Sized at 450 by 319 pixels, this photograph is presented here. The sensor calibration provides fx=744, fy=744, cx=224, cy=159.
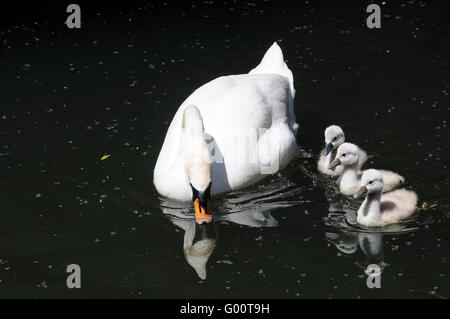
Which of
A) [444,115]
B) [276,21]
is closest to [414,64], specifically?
[444,115]

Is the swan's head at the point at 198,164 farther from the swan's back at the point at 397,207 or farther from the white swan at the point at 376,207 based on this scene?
the swan's back at the point at 397,207

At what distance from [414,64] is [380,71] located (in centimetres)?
43

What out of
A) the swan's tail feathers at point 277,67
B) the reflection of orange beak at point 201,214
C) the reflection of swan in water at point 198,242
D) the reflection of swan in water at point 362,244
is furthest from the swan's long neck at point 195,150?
the swan's tail feathers at point 277,67

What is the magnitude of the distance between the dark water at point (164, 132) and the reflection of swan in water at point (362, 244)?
0.02m

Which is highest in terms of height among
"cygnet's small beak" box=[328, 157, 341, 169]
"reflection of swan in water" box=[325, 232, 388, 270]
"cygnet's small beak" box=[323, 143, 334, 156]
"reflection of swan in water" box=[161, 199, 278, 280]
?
"cygnet's small beak" box=[323, 143, 334, 156]

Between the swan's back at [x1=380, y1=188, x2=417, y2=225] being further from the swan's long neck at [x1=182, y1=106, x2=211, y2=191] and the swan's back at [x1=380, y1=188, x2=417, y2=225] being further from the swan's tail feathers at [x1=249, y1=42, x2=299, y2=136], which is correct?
the swan's tail feathers at [x1=249, y1=42, x2=299, y2=136]

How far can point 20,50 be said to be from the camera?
10.2 meters

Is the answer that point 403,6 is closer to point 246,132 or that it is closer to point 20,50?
point 246,132

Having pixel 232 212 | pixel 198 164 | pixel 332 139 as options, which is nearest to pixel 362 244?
pixel 232 212

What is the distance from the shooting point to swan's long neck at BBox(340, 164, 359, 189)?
271 inches

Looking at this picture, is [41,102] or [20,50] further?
[20,50]

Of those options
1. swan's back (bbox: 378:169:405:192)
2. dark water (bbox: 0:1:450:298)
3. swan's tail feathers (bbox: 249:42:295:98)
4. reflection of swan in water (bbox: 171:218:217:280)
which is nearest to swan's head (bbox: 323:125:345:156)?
dark water (bbox: 0:1:450:298)

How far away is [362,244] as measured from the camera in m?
6.17

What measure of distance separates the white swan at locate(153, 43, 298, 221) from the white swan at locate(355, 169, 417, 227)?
1.12 meters
